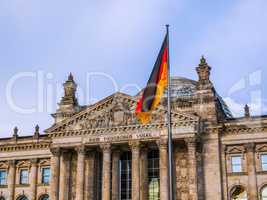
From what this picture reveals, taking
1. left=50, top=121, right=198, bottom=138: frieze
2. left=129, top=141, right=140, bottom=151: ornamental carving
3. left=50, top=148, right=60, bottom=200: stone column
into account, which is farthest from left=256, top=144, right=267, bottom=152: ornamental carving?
left=50, top=148, right=60, bottom=200: stone column

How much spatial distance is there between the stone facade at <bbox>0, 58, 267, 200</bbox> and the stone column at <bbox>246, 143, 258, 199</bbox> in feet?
0.34

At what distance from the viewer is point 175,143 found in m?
56.6

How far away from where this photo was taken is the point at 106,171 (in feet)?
184

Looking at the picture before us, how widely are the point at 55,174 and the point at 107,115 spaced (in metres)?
9.22

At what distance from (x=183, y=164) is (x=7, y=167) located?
2468cm

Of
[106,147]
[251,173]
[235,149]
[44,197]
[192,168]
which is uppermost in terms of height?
[106,147]

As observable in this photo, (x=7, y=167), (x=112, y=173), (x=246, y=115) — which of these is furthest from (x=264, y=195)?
(x=7, y=167)

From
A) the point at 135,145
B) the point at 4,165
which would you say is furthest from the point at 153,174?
the point at 4,165

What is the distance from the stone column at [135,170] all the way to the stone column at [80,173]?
616 cm

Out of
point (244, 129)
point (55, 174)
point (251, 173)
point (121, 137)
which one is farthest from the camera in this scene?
point (55, 174)

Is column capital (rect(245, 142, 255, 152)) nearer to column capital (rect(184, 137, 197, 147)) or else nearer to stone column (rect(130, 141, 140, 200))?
column capital (rect(184, 137, 197, 147))

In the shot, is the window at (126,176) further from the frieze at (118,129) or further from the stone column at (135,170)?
the frieze at (118,129)

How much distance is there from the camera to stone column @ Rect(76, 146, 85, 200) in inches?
2237

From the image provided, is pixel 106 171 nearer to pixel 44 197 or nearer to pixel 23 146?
pixel 44 197
